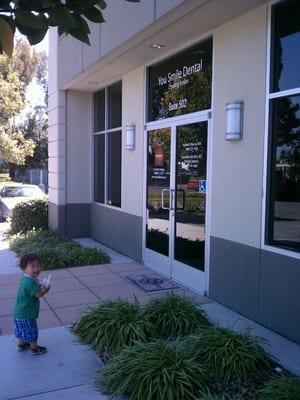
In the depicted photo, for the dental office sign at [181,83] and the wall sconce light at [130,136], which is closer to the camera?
the dental office sign at [181,83]

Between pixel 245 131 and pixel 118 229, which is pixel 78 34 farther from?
pixel 118 229

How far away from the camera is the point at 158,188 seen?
26.3 feet

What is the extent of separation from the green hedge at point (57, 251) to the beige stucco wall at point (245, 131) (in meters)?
3.13

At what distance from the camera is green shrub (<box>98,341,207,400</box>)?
369 cm

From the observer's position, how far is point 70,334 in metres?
5.17

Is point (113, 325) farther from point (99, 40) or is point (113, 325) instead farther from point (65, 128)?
point (65, 128)

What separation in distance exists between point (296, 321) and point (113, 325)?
5.99 ft

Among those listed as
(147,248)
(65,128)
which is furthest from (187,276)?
(65,128)

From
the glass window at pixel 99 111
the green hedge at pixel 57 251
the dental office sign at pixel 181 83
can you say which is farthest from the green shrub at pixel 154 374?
the glass window at pixel 99 111

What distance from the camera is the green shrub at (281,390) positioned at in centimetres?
348

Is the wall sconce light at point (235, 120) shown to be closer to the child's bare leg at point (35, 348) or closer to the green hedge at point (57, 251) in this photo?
the child's bare leg at point (35, 348)

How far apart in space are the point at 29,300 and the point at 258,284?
2.51 meters

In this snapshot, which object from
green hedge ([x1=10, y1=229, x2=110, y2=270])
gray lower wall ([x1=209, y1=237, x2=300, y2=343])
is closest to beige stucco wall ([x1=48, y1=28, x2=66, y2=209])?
green hedge ([x1=10, y1=229, x2=110, y2=270])

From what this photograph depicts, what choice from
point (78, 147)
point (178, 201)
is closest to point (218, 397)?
point (178, 201)
